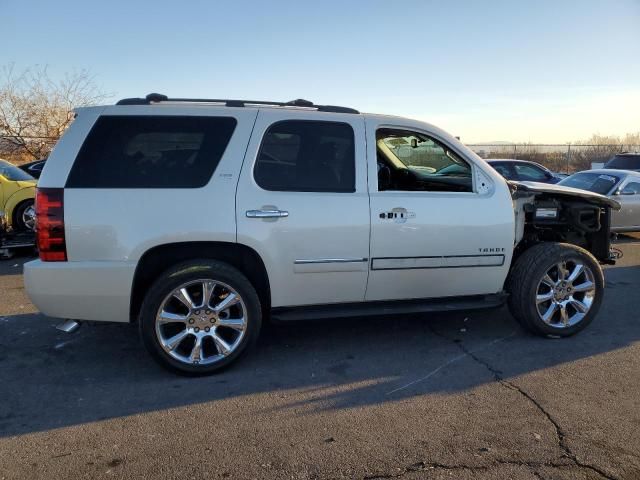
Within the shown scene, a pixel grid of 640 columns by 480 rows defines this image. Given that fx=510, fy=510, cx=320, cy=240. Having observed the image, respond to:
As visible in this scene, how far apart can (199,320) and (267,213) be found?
37.7 inches

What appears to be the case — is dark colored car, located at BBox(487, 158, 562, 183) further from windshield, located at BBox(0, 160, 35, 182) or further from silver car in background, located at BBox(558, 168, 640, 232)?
windshield, located at BBox(0, 160, 35, 182)

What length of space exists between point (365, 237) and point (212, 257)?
121 cm

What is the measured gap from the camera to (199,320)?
3850 millimetres

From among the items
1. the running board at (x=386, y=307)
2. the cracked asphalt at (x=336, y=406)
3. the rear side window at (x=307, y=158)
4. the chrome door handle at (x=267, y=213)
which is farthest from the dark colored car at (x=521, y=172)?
the chrome door handle at (x=267, y=213)

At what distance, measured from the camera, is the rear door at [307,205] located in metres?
3.84

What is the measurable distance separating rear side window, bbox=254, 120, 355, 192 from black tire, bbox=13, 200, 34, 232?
7.40 metres

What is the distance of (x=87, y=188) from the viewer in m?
3.60

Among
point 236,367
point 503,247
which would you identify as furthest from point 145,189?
point 503,247

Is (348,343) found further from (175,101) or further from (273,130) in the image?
(175,101)

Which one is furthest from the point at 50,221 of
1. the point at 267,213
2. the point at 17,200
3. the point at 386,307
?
the point at 17,200

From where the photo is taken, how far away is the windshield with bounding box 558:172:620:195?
9703 millimetres

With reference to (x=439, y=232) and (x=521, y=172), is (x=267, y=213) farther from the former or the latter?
(x=521, y=172)

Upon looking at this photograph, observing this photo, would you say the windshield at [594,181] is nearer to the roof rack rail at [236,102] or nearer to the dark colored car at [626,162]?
the dark colored car at [626,162]

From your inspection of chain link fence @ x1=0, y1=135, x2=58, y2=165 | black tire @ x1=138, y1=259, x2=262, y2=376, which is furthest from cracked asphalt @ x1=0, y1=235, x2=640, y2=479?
chain link fence @ x1=0, y1=135, x2=58, y2=165
